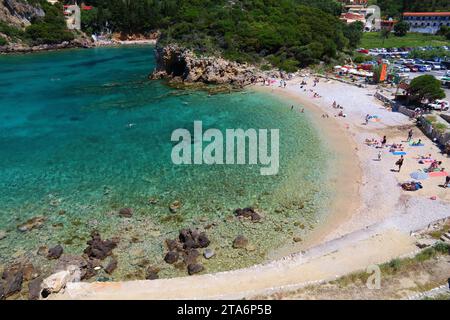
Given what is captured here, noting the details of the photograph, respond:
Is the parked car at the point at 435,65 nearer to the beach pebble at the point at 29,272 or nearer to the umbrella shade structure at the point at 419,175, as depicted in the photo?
the umbrella shade structure at the point at 419,175

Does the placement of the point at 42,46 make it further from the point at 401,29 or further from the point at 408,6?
the point at 408,6

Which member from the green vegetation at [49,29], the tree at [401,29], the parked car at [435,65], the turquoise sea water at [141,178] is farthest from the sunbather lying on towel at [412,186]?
the green vegetation at [49,29]

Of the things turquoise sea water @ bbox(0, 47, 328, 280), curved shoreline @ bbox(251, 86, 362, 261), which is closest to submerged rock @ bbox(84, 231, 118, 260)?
turquoise sea water @ bbox(0, 47, 328, 280)

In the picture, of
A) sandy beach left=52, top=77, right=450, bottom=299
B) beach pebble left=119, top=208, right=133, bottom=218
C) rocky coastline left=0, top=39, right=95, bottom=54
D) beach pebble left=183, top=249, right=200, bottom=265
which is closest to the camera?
sandy beach left=52, top=77, right=450, bottom=299

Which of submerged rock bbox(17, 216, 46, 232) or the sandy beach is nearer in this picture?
the sandy beach

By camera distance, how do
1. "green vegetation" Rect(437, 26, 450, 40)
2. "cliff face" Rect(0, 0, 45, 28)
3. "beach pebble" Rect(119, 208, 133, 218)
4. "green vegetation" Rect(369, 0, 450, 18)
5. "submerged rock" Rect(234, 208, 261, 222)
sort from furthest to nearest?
"green vegetation" Rect(369, 0, 450, 18)
"cliff face" Rect(0, 0, 45, 28)
"green vegetation" Rect(437, 26, 450, 40)
"beach pebble" Rect(119, 208, 133, 218)
"submerged rock" Rect(234, 208, 261, 222)

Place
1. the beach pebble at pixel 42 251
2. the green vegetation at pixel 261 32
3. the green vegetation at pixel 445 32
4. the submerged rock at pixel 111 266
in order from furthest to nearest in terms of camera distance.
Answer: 1. the green vegetation at pixel 445 32
2. the green vegetation at pixel 261 32
3. the beach pebble at pixel 42 251
4. the submerged rock at pixel 111 266

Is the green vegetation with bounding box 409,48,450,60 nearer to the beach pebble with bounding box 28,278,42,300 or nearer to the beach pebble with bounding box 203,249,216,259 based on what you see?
the beach pebble with bounding box 203,249,216,259
